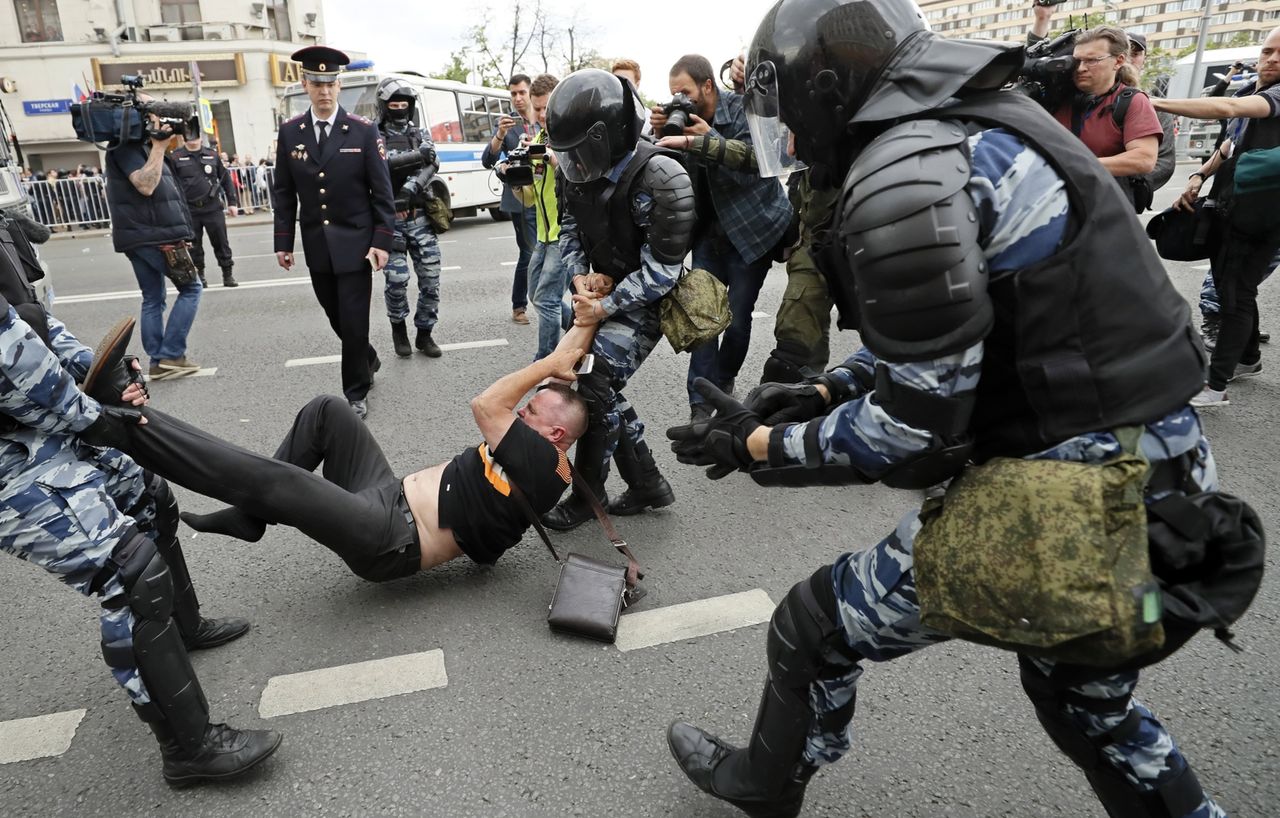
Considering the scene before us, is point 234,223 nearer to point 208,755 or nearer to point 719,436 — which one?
point 208,755

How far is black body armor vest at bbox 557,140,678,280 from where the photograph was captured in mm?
3031

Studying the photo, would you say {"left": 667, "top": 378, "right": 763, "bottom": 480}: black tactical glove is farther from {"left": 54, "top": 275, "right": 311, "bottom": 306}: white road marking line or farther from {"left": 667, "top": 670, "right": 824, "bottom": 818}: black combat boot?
{"left": 54, "top": 275, "right": 311, "bottom": 306}: white road marking line

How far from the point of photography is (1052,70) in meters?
3.95

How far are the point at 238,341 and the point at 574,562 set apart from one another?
481 cm

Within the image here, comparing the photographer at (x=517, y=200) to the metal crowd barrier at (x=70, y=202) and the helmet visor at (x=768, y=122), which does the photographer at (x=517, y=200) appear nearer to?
the helmet visor at (x=768, y=122)

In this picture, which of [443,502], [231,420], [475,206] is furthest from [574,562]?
[475,206]

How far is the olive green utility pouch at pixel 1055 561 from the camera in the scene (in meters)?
1.17

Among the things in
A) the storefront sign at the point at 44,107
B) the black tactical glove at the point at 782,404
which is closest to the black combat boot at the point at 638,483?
the black tactical glove at the point at 782,404

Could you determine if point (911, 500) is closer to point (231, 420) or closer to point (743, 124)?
point (743, 124)

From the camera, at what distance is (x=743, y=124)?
3.97 meters

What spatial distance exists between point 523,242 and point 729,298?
8.48ft

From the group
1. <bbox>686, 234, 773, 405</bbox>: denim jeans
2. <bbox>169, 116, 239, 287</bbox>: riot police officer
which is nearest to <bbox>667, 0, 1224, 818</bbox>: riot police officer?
<bbox>686, 234, 773, 405</bbox>: denim jeans

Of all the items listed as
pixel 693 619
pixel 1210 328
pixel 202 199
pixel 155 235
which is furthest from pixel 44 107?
pixel 1210 328

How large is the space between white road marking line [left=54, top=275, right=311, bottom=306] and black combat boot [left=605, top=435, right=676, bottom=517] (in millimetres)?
6247
